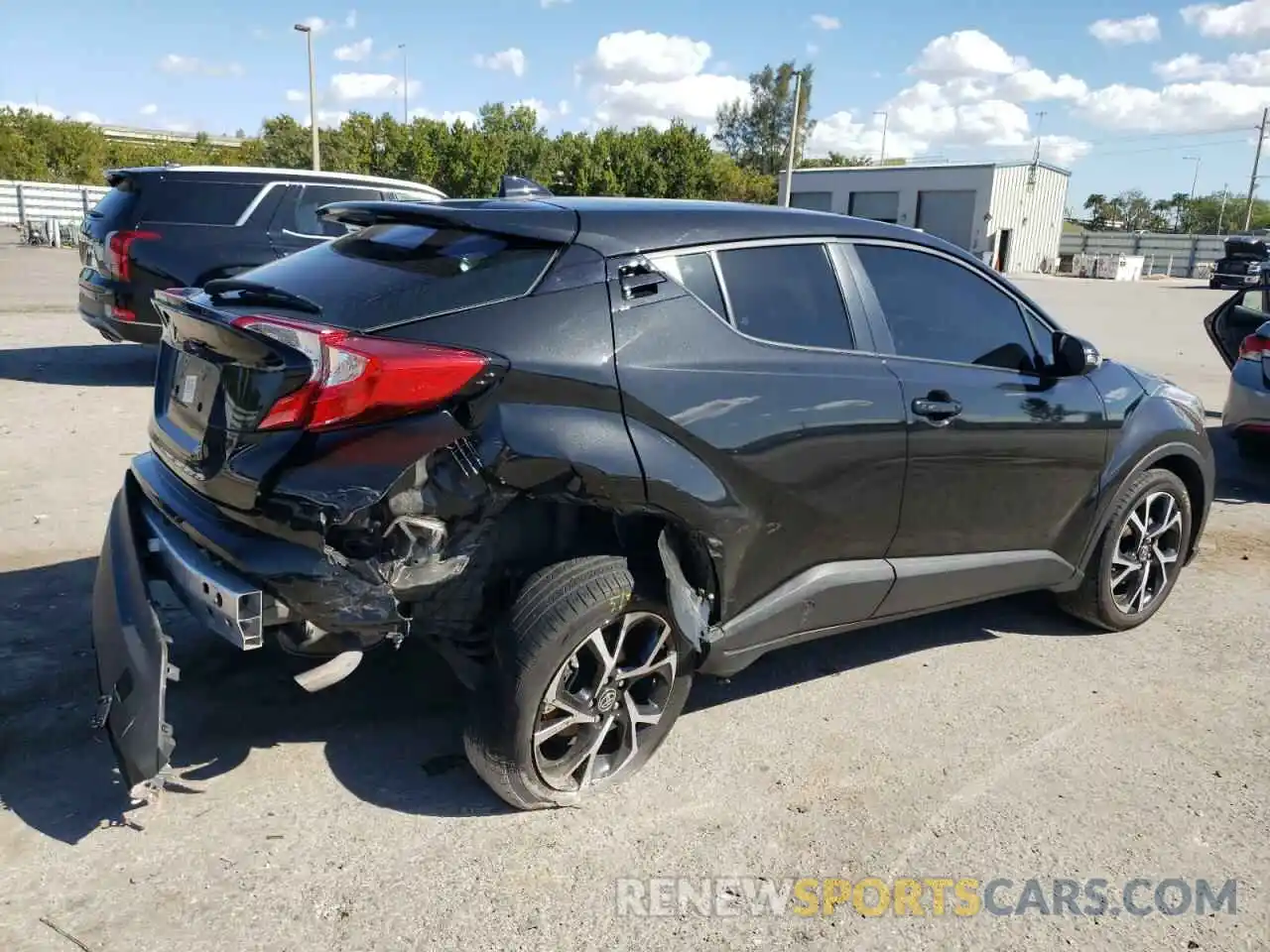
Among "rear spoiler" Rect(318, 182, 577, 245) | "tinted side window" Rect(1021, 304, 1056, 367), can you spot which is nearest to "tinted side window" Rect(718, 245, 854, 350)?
"rear spoiler" Rect(318, 182, 577, 245)

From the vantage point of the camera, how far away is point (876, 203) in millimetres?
59688

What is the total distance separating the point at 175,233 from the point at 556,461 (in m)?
7.19

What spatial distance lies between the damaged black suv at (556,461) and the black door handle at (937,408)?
0.01m

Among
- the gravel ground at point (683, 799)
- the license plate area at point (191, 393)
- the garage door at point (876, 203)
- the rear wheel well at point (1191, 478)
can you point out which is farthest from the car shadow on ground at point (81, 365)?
the garage door at point (876, 203)

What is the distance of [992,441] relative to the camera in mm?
3906

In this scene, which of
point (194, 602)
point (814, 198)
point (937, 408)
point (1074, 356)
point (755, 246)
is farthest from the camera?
point (814, 198)

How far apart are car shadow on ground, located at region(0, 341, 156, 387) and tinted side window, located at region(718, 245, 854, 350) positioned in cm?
751

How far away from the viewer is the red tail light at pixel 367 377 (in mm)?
2666

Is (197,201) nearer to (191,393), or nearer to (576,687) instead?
(191,393)

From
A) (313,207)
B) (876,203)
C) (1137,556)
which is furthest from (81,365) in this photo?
(876,203)

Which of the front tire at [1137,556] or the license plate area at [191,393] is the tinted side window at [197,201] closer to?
the license plate area at [191,393]

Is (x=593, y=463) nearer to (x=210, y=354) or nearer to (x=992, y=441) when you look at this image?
(x=210, y=354)

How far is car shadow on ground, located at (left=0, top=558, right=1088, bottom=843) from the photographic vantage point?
3.09m

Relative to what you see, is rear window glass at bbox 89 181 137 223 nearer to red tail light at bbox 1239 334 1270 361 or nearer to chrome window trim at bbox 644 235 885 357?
chrome window trim at bbox 644 235 885 357
